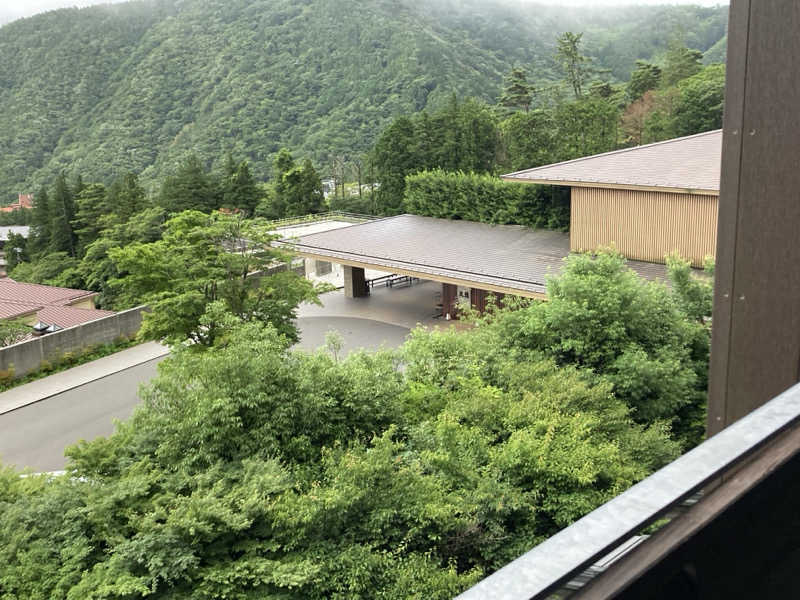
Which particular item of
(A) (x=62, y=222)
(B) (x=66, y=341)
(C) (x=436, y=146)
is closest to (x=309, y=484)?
(B) (x=66, y=341)

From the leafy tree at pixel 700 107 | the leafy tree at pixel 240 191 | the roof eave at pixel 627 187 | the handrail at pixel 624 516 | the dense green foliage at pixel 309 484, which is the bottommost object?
the dense green foliage at pixel 309 484

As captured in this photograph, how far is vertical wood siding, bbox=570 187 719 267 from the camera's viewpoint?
50.4 feet

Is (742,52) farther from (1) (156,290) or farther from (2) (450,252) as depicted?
(2) (450,252)

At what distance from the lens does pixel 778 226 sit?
4188 mm

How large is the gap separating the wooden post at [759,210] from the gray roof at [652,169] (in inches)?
434

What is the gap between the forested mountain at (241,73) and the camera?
5994 centimetres

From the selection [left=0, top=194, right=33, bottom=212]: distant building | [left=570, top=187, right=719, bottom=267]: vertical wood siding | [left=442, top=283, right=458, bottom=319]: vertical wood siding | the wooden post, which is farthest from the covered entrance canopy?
[left=0, top=194, right=33, bottom=212]: distant building

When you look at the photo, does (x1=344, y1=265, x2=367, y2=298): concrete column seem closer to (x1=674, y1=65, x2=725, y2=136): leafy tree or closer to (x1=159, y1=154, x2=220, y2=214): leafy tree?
(x1=159, y1=154, x2=220, y2=214): leafy tree

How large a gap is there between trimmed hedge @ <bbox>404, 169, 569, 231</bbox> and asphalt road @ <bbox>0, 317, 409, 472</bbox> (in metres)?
6.15

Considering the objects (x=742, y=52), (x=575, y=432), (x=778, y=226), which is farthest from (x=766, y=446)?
(x=575, y=432)

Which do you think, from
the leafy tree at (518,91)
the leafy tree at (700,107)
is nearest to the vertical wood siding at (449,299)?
the leafy tree at (700,107)

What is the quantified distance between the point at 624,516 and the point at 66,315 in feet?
69.2

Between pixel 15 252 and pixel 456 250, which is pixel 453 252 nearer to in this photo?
pixel 456 250

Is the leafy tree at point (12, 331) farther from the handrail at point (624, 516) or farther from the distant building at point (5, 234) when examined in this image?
the distant building at point (5, 234)
